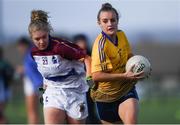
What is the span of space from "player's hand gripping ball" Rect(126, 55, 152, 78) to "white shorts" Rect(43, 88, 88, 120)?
3.72 feet

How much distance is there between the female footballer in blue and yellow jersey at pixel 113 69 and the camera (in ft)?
30.2

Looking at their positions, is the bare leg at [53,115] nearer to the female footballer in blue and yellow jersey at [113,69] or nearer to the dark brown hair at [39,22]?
the female footballer in blue and yellow jersey at [113,69]

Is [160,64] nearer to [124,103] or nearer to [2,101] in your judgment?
[2,101]

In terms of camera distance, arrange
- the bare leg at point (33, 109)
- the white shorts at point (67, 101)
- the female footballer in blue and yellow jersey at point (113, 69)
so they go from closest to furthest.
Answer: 1. the female footballer in blue and yellow jersey at point (113, 69)
2. the white shorts at point (67, 101)
3. the bare leg at point (33, 109)

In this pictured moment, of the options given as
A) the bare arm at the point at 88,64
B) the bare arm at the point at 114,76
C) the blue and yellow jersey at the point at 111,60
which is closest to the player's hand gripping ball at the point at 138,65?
the bare arm at the point at 114,76

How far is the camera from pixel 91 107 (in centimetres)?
1290

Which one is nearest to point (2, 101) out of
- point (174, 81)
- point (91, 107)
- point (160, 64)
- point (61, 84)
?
point (91, 107)

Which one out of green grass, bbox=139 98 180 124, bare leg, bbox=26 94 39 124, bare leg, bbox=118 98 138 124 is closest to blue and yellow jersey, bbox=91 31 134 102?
bare leg, bbox=118 98 138 124

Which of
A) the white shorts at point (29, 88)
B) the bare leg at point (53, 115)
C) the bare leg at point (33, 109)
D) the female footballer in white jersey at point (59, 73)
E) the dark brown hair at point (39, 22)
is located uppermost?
the dark brown hair at point (39, 22)

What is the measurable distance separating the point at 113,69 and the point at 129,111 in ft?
1.88

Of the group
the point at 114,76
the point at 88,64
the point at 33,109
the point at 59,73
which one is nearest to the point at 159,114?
the point at 33,109

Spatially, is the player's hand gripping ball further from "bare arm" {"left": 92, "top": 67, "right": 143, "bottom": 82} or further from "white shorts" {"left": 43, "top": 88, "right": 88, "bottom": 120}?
"white shorts" {"left": 43, "top": 88, "right": 88, "bottom": 120}

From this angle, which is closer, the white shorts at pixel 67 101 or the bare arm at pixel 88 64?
the bare arm at pixel 88 64

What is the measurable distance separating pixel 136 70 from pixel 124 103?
61cm
